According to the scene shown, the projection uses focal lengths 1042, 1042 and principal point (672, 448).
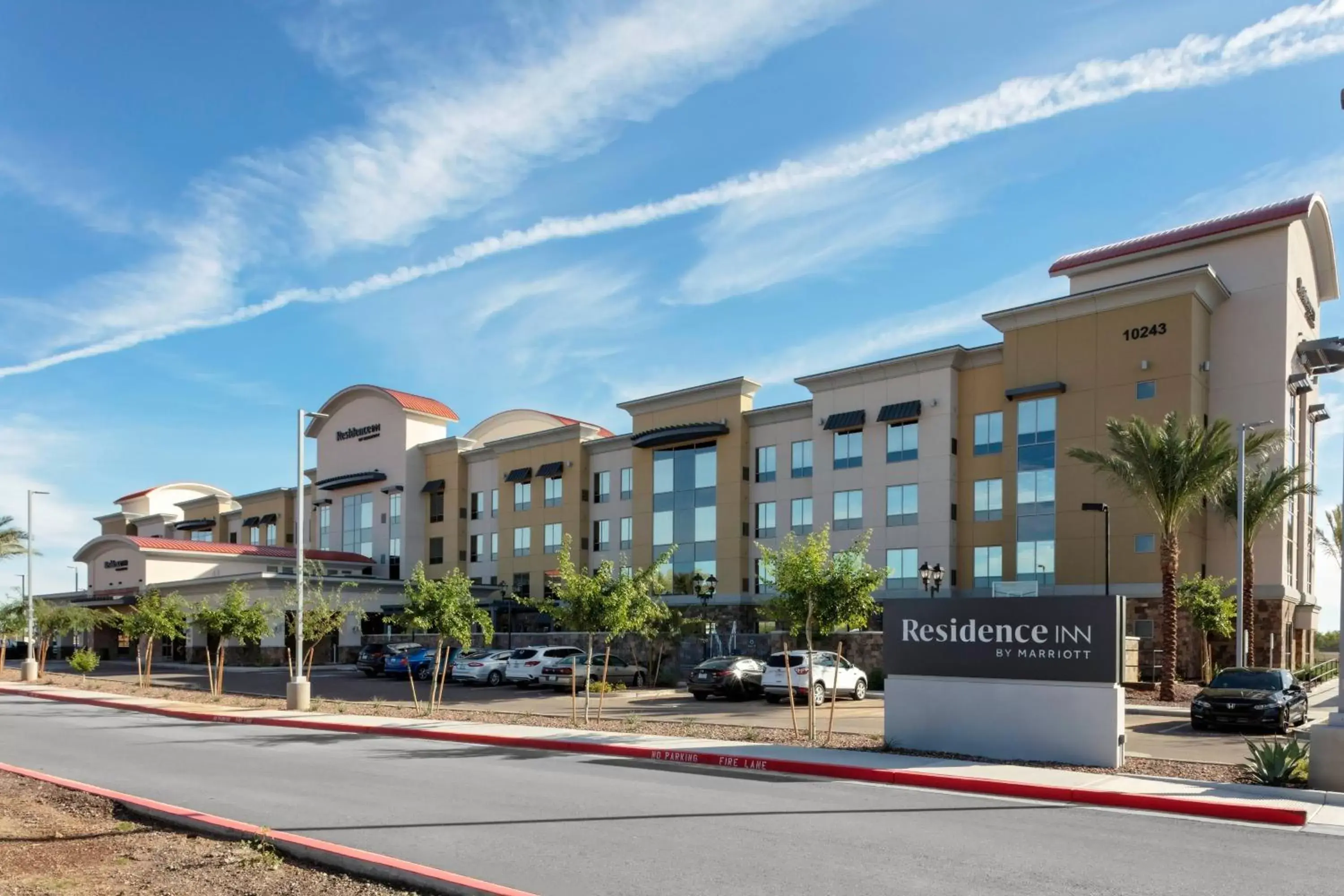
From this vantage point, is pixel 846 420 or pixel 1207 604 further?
pixel 846 420

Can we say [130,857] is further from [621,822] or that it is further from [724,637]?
[724,637]

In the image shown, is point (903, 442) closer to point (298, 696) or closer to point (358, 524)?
point (298, 696)

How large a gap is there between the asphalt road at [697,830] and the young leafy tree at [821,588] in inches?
185

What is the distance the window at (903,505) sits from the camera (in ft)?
148

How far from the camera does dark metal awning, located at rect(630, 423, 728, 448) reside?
172ft

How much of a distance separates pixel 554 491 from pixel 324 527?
21.6m

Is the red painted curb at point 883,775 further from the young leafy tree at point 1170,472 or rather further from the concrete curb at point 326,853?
the young leafy tree at point 1170,472

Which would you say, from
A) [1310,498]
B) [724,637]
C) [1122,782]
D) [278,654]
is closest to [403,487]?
[278,654]

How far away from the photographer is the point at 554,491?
200ft

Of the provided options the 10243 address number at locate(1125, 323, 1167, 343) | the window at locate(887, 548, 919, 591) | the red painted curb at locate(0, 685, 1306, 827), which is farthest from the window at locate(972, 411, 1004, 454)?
the red painted curb at locate(0, 685, 1306, 827)

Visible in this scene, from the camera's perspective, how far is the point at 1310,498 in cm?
4959

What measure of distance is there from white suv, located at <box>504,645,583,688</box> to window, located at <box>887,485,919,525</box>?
15.5m

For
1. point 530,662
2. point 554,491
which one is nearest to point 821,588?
point 530,662

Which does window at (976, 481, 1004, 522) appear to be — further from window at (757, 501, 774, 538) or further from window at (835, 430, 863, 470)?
window at (757, 501, 774, 538)
